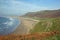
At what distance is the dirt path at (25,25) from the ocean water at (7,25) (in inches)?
4.1

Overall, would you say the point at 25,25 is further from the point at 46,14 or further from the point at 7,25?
the point at 46,14

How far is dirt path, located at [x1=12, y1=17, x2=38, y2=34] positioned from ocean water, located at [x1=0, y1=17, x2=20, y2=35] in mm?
104

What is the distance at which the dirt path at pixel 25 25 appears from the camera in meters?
4.41

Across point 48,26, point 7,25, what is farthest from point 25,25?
point 48,26

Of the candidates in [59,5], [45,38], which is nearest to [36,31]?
[45,38]

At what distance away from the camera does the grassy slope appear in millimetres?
4547

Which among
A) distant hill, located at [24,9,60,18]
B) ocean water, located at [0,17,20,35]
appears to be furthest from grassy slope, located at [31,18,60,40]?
ocean water, located at [0,17,20,35]

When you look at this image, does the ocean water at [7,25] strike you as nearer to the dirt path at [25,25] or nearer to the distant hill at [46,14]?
the dirt path at [25,25]

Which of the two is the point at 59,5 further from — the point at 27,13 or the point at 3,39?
the point at 3,39

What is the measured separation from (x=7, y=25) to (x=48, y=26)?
104cm

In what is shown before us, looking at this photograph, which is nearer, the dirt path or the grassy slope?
the dirt path

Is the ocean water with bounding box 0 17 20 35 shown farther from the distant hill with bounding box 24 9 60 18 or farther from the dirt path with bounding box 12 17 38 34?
the distant hill with bounding box 24 9 60 18

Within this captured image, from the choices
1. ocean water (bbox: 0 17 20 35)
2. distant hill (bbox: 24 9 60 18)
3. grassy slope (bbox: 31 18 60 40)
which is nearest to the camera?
ocean water (bbox: 0 17 20 35)

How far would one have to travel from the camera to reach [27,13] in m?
4.60
